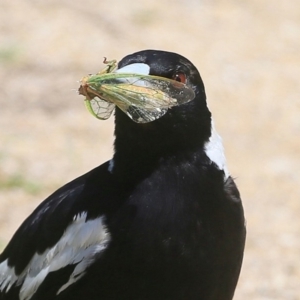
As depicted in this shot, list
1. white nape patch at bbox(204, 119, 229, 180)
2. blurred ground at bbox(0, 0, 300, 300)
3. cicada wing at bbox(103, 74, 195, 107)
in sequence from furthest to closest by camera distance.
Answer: blurred ground at bbox(0, 0, 300, 300) < white nape patch at bbox(204, 119, 229, 180) < cicada wing at bbox(103, 74, 195, 107)

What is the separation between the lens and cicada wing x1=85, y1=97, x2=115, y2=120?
252 centimetres

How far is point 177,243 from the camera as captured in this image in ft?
8.48

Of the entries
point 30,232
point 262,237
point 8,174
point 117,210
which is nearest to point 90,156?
point 8,174

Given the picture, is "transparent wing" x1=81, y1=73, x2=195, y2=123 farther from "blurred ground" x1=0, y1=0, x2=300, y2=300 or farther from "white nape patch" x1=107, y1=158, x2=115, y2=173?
"blurred ground" x1=0, y1=0, x2=300, y2=300

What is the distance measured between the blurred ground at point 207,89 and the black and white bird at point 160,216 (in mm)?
1439

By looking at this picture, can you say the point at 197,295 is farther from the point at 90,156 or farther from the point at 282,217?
the point at 90,156

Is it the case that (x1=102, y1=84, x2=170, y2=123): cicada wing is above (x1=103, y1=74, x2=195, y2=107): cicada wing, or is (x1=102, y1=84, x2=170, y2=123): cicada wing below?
below

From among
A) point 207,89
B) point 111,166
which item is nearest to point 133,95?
point 111,166

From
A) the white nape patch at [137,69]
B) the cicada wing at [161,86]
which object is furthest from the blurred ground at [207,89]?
the white nape patch at [137,69]

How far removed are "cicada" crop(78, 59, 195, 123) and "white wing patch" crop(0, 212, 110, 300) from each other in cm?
39

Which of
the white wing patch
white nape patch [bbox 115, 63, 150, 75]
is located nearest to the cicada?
white nape patch [bbox 115, 63, 150, 75]

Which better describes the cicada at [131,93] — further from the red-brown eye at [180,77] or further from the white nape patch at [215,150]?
the white nape patch at [215,150]

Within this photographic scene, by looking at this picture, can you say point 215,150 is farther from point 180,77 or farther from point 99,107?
point 99,107

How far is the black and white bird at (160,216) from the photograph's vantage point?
8.45ft
